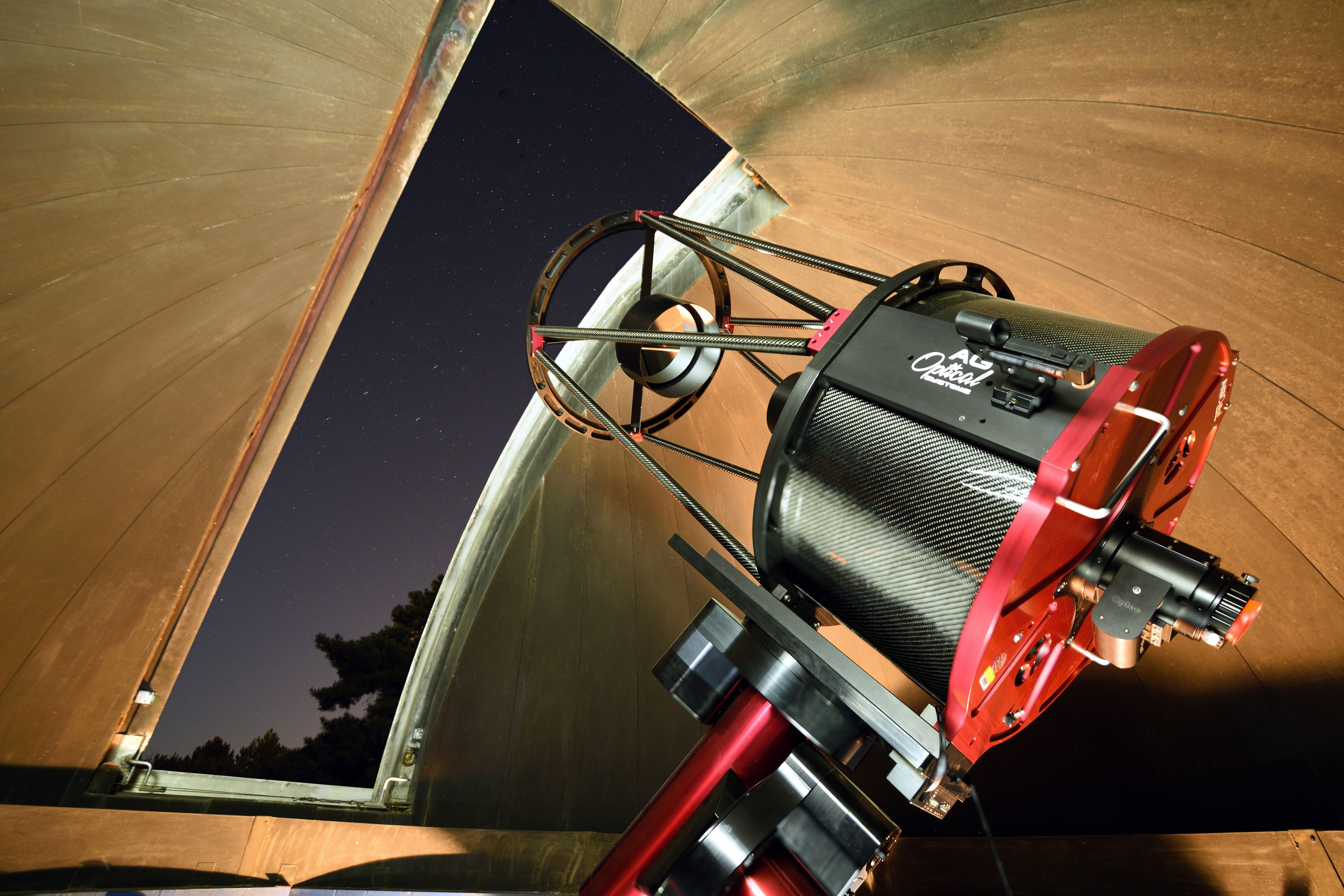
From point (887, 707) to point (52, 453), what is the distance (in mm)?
3335

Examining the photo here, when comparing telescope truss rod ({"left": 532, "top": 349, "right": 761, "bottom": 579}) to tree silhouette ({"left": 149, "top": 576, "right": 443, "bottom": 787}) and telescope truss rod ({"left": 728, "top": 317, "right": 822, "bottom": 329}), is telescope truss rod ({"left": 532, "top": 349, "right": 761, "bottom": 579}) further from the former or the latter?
tree silhouette ({"left": 149, "top": 576, "right": 443, "bottom": 787})

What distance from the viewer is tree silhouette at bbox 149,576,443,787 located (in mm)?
4660

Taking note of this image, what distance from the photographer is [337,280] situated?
3.89 meters

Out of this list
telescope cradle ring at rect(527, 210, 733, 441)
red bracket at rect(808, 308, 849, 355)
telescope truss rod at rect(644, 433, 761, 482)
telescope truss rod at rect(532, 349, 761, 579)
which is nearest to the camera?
red bracket at rect(808, 308, 849, 355)

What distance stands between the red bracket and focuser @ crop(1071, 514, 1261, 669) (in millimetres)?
880

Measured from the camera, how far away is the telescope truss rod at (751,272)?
2312 millimetres

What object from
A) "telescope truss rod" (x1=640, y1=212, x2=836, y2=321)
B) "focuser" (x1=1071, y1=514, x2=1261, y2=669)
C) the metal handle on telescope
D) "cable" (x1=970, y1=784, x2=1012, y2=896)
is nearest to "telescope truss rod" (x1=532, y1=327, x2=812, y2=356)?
"telescope truss rod" (x1=640, y1=212, x2=836, y2=321)

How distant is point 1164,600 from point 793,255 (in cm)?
165

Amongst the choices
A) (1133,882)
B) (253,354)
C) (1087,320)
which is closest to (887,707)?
(1087,320)

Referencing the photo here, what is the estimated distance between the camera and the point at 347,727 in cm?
587

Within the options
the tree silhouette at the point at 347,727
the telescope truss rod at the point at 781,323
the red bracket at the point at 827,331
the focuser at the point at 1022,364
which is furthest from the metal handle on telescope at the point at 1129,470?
the tree silhouette at the point at 347,727

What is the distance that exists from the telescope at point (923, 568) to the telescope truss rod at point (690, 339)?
13mm

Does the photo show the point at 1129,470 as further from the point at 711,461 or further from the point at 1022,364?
the point at 711,461

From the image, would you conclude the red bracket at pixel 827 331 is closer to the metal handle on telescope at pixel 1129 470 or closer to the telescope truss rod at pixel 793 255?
the telescope truss rod at pixel 793 255
